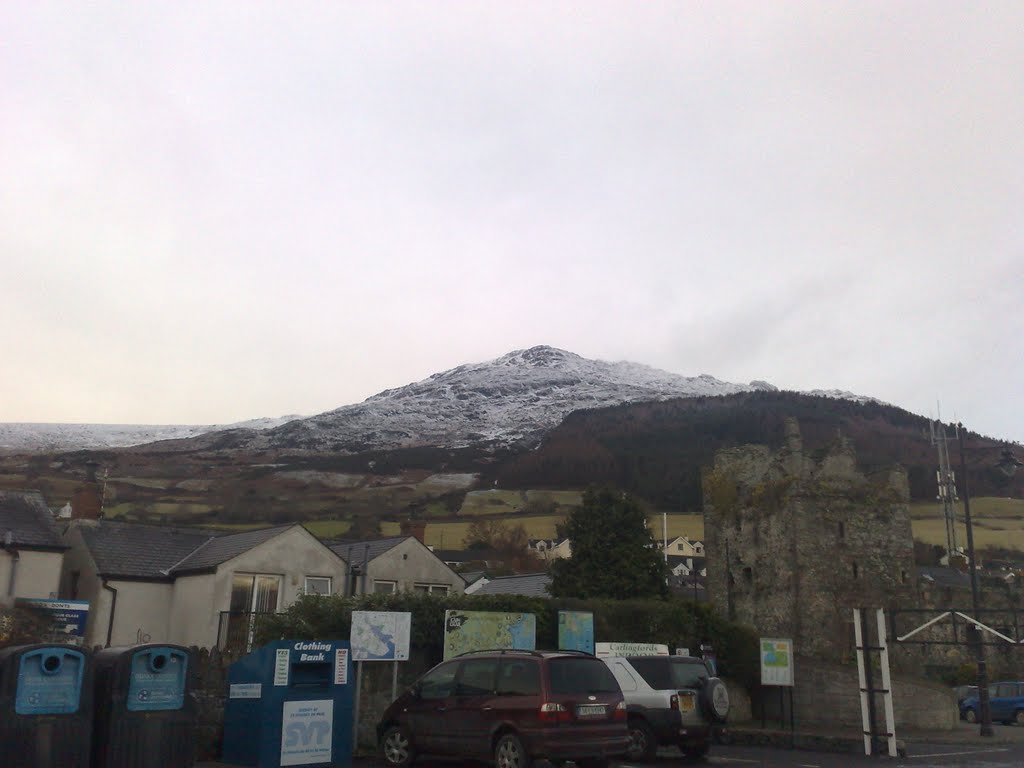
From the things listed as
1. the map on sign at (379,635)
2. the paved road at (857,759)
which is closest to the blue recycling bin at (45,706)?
the map on sign at (379,635)

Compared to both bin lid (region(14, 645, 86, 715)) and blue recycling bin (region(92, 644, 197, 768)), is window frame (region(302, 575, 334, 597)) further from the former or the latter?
bin lid (region(14, 645, 86, 715))

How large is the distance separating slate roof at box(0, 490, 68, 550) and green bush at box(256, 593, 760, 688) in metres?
10.9

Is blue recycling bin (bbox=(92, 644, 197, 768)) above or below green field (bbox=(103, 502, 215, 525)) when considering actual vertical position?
below

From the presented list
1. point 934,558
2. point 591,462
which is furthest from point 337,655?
point 591,462

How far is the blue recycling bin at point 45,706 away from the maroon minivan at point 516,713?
516 cm

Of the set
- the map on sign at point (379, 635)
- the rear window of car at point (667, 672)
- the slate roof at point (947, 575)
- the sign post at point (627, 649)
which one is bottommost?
the rear window of car at point (667, 672)

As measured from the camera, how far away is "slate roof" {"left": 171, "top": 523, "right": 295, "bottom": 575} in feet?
91.8

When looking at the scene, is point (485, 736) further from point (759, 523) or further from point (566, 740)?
point (759, 523)

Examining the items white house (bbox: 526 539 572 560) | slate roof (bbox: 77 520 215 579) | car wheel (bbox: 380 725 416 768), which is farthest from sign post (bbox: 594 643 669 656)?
white house (bbox: 526 539 572 560)

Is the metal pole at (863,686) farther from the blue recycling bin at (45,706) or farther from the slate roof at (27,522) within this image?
the slate roof at (27,522)

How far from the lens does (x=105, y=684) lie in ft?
37.0

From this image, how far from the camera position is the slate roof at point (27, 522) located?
27547 millimetres

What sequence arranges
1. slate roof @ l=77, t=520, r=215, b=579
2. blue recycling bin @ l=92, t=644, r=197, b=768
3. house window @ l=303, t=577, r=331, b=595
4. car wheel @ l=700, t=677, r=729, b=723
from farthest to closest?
1. house window @ l=303, t=577, r=331, b=595
2. slate roof @ l=77, t=520, r=215, b=579
3. car wheel @ l=700, t=677, r=729, b=723
4. blue recycling bin @ l=92, t=644, r=197, b=768

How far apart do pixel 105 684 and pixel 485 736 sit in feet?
17.2
